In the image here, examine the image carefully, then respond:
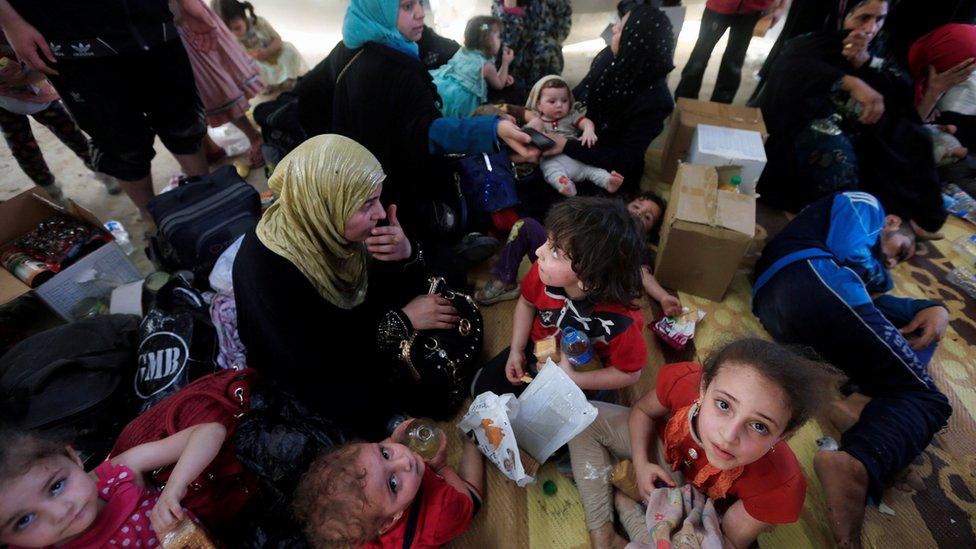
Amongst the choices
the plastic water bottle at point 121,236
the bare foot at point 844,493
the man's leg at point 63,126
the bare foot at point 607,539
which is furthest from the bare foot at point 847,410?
the man's leg at point 63,126

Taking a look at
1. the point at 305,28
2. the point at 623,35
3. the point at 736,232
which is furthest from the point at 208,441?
the point at 305,28

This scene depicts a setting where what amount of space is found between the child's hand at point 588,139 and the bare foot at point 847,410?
173 centimetres

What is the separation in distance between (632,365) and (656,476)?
34cm

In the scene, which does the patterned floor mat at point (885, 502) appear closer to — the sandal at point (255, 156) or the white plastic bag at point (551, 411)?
the white plastic bag at point (551, 411)

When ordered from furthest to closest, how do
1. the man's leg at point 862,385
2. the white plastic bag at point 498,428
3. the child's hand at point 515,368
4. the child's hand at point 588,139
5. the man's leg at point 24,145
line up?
the child's hand at point 588,139 < the man's leg at point 24,145 < the child's hand at point 515,368 < the man's leg at point 862,385 < the white plastic bag at point 498,428

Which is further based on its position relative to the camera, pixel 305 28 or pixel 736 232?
pixel 305 28

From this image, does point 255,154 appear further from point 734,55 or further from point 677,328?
point 734,55

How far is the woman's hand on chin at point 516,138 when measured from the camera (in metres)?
1.97

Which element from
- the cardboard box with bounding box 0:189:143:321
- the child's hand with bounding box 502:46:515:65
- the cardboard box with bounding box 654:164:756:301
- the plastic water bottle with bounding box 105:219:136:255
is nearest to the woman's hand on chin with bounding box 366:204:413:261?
the cardboard box with bounding box 654:164:756:301

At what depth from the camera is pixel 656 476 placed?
1370mm

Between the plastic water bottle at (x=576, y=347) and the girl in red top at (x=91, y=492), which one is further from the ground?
the girl in red top at (x=91, y=492)

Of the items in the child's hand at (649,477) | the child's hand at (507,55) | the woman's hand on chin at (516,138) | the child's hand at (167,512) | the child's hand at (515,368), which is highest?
the child's hand at (507,55)

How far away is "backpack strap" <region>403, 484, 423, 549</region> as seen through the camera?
119 centimetres

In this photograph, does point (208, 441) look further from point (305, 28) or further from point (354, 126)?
point (305, 28)
